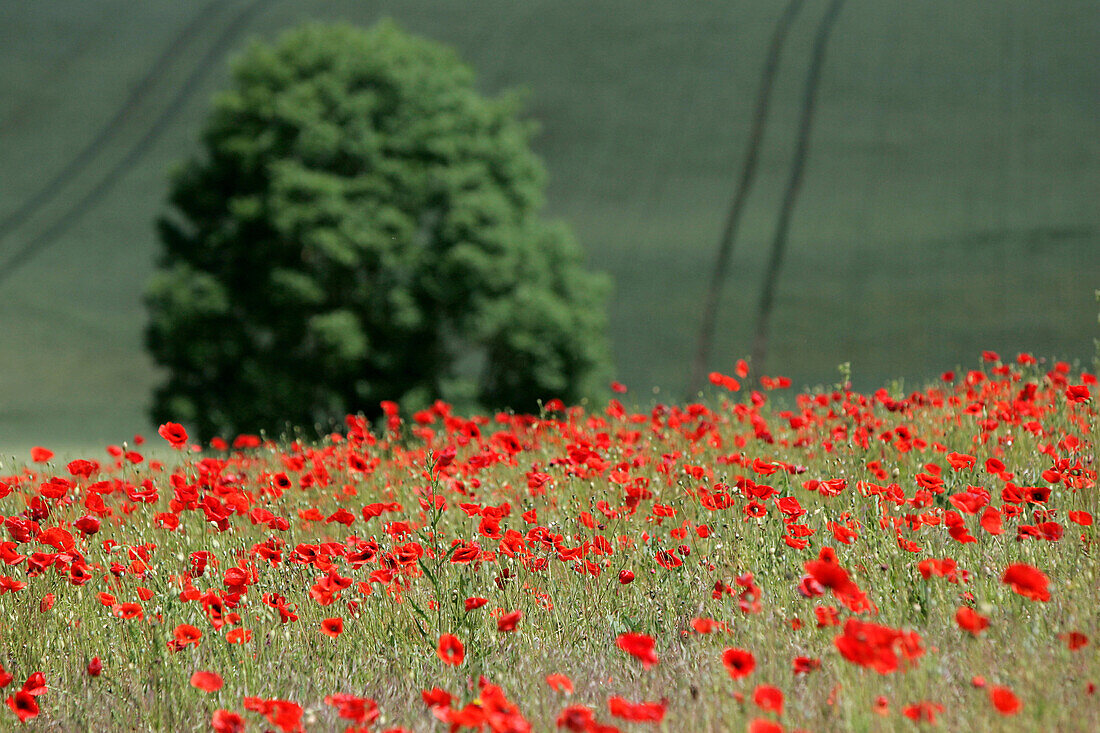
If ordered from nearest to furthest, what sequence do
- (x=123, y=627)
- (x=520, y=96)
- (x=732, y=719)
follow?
(x=732, y=719) < (x=123, y=627) < (x=520, y=96)

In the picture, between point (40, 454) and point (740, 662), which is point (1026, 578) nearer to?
point (740, 662)

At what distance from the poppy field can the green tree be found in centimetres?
762

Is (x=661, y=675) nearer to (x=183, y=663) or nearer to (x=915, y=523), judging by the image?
(x=915, y=523)

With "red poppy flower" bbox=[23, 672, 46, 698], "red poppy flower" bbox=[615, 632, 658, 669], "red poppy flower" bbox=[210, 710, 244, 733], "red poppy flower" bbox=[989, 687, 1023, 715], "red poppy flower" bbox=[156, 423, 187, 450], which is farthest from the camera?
"red poppy flower" bbox=[156, 423, 187, 450]

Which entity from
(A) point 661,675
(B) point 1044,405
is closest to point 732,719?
(A) point 661,675

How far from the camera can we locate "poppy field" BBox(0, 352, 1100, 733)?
102 inches

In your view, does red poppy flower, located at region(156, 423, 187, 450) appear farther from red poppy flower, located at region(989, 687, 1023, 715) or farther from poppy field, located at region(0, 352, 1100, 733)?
red poppy flower, located at region(989, 687, 1023, 715)

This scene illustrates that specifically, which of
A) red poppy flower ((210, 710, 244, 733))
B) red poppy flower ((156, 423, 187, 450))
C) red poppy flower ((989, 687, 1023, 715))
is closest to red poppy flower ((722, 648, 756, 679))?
red poppy flower ((989, 687, 1023, 715))

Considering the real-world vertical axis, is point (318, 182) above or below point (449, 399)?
above

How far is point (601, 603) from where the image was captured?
3.68m

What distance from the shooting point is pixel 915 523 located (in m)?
3.32

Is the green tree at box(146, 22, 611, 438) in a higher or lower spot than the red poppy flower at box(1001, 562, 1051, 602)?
higher

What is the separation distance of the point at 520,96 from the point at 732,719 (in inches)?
503

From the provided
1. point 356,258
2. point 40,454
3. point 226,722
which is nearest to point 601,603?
point 226,722
